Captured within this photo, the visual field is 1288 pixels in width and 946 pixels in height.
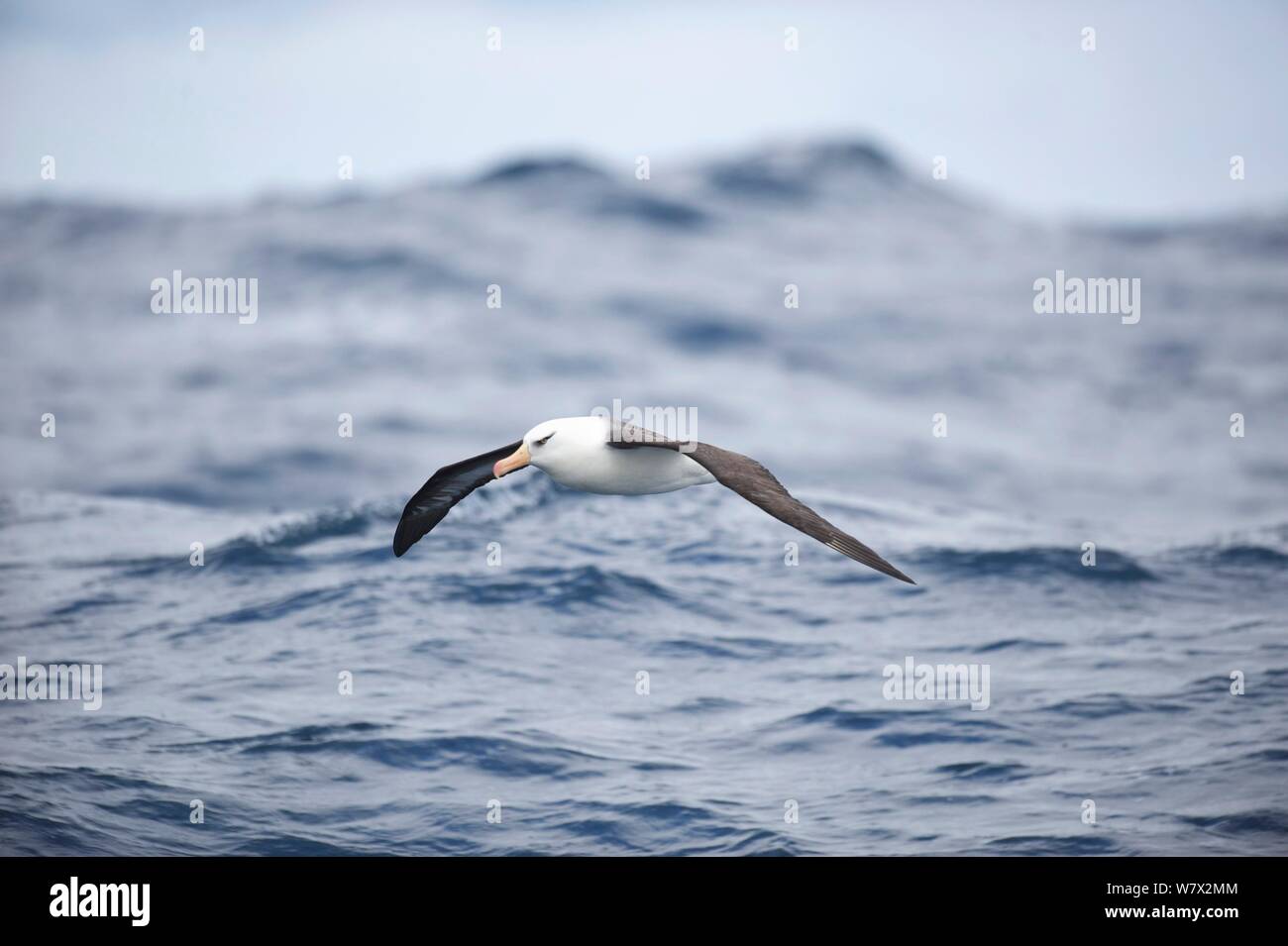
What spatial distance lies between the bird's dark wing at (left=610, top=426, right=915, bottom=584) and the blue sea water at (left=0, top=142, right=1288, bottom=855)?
177 inches

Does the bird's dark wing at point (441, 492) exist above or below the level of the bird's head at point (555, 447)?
below

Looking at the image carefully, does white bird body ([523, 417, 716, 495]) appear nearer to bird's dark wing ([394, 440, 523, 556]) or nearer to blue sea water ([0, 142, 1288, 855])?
bird's dark wing ([394, 440, 523, 556])

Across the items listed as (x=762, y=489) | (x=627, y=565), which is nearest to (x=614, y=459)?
(x=762, y=489)

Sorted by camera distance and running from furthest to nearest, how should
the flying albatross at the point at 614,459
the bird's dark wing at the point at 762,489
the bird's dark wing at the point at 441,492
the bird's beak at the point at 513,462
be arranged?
the bird's dark wing at the point at 441,492 < the bird's beak at the point at 513,462 < the flying albatross at the point at 614,459 < the bird's dark wing at the point at 762,489

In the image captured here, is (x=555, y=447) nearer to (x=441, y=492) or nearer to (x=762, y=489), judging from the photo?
(x=762, y=489)

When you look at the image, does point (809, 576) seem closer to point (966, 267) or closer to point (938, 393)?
point (938, 393)

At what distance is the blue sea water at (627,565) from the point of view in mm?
15984

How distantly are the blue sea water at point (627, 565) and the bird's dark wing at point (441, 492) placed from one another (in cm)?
294

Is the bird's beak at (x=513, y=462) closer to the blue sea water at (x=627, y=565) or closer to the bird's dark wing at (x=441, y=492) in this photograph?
the bird's dark wing at (x=441, y=492)

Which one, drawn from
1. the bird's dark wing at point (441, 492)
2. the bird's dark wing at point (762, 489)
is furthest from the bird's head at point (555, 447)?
the bird's dark wing at point (441, 492)

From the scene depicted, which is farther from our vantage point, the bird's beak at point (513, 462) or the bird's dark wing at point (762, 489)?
the bird's beak at point (513, 462)

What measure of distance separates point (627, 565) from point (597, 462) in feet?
34.0

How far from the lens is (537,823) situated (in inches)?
606

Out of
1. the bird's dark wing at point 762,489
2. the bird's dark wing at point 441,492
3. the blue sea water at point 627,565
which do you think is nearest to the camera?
the bird's dark wing at point 762,489
